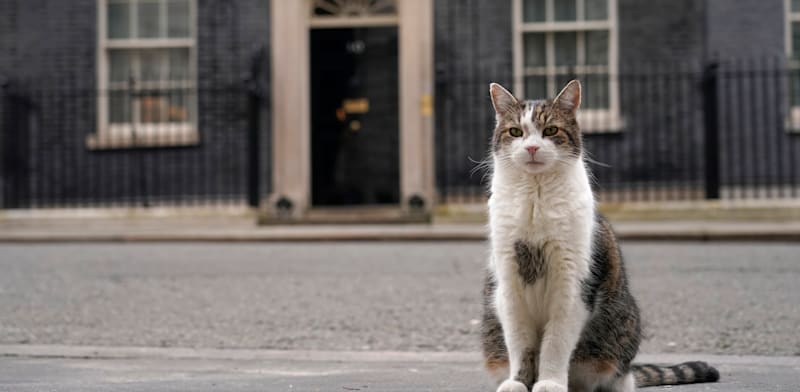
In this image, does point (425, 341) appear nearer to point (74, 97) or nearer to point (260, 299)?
point (260, 299)

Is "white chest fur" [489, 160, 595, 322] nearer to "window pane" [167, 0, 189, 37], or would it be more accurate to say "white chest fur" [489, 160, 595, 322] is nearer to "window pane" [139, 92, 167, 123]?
"window pane" [139, 92, 167, 123]

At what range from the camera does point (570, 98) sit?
3736mm

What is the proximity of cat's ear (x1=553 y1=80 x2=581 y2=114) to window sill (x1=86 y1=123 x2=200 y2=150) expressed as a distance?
10806 millimetres

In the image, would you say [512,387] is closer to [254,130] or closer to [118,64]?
[254,130]

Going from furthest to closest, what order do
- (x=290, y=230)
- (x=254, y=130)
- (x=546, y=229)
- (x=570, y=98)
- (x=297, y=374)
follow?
(x=254, y=130) → (x=290, y=230) → (x=297, y=374) → (x=570, y=98) → (x=546, y=229)

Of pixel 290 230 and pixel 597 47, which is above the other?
pixel 597 47

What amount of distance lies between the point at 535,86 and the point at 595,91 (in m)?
0.85

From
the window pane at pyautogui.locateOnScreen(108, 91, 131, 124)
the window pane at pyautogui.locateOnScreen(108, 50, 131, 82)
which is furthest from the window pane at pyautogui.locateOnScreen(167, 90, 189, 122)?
the window pane at pyautogui.locateOnScreen(108, 50, 131, 82)

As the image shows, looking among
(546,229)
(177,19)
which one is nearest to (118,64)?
(177,19)

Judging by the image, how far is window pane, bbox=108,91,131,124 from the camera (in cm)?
1409

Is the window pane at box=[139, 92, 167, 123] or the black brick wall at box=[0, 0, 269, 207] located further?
the window pane at box=[139, 92, 167, 123]

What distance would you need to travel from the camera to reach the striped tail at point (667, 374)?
396 centimetres

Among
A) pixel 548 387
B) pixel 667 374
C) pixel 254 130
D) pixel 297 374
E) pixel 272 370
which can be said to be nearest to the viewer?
pixel 548 387

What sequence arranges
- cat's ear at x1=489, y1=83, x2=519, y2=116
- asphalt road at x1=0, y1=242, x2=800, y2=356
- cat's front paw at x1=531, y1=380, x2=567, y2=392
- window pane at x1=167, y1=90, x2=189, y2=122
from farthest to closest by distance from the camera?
window pane at x1=167, y1=90, x2=189, y2=122, asphalt road at x1=0, y1=242, x2=800, y2=356, cat's ear at x1=489, y1=83, x2=519, y2=116, cat's front paw at x1=531, y1=380, x2=567, y2=392
